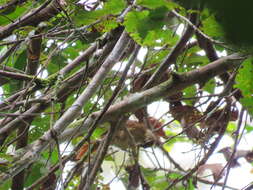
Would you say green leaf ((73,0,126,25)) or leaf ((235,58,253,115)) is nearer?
green leaf ((73,0,126,25))

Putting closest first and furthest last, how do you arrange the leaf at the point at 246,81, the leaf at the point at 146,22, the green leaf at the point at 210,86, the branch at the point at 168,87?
1. the leaf at the point at 146,22
2. the leaf at the point at 246,81
3. the branch at the point at 168,87
4. the green leaf at the point at 210,86

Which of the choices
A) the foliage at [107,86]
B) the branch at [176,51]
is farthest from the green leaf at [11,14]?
the branch at [176,51]

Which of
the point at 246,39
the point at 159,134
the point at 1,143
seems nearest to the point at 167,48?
the point at 159,134

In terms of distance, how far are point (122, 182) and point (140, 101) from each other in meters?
0.85

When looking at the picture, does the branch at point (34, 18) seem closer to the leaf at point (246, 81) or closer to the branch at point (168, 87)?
the branch at point (168, 87)

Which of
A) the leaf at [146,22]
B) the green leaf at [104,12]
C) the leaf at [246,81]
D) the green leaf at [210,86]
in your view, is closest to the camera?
the leaf at [146,22]

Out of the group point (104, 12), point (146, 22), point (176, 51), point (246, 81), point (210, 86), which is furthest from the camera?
point (210, 86)

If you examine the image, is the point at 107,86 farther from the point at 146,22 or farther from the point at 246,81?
the point at 146,22

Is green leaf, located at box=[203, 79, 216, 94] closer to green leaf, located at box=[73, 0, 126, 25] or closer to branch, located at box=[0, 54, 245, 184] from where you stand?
branch, located at box=[0, 54, 245, 184]

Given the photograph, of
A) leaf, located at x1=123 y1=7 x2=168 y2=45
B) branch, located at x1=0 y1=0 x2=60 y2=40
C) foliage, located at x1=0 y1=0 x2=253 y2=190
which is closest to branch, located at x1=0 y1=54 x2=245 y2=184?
foliage, located at x1=0 y1=0 x2=253 y2=190

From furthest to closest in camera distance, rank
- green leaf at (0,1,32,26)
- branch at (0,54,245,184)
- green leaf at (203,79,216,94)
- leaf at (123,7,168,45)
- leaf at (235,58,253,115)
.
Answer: green leaf at (203,79,216,94) → green leaf at (0,1,32,26) → branch at (0,54,245,184) → leaf at (235,58,253,115) → leaf at (123,7,168,45)

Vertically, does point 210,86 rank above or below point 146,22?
above

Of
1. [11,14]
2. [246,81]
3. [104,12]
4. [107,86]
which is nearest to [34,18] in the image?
[11,14]

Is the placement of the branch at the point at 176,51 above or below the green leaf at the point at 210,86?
below
